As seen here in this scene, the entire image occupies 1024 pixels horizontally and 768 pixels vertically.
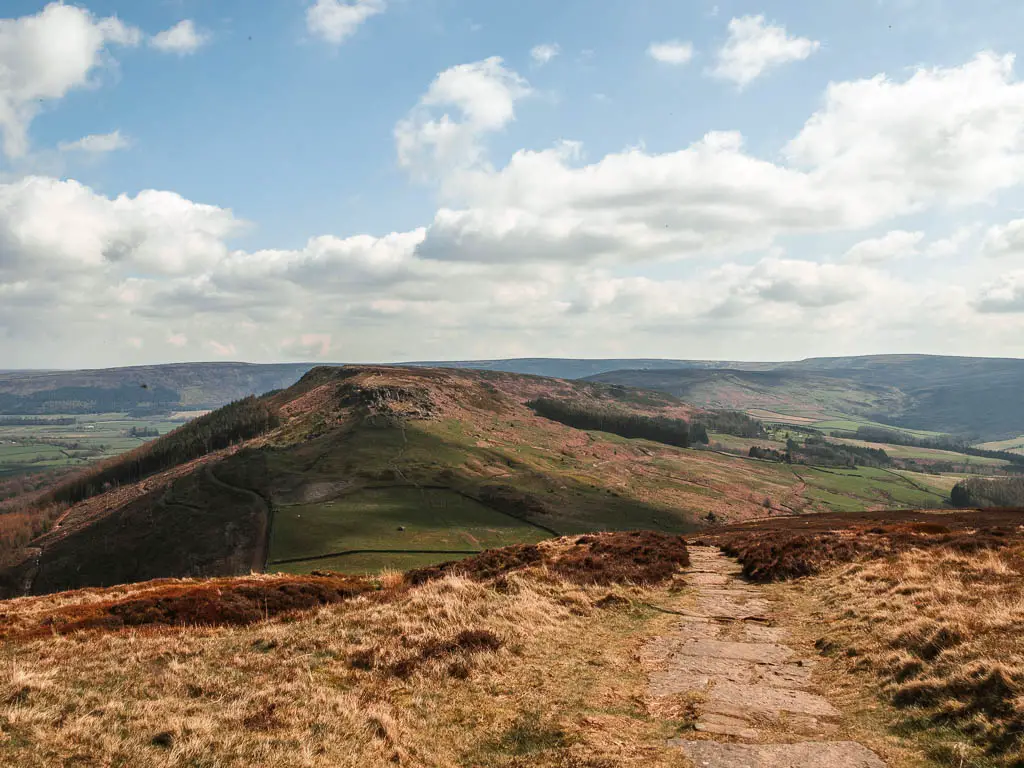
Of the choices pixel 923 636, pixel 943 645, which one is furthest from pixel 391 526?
pixel 943 645

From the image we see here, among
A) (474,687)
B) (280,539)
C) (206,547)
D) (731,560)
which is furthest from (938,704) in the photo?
(206,547)

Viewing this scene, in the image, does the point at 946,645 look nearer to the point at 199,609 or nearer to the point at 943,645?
the point at 943,645

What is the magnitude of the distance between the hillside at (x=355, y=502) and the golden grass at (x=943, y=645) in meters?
77.7

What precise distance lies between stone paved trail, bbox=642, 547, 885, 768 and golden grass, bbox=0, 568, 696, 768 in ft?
3.22

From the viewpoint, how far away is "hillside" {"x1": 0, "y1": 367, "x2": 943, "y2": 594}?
10769 centimetres

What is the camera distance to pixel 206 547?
110 metres

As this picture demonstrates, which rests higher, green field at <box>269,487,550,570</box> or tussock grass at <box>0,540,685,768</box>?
tussock grass at <box>0,540,685,768</box>

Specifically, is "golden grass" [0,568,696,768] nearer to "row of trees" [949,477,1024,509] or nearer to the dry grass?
the dry grass

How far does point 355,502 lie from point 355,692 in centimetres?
11613

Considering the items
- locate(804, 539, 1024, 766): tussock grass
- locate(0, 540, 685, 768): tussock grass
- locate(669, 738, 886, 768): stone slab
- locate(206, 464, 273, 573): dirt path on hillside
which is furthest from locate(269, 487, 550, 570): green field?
locate(669, 738, 886, 768): stone slab

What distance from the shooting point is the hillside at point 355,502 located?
353ft

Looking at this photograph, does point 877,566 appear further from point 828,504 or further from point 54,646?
point 828,504

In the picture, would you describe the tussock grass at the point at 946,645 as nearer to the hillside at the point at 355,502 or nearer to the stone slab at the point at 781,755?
the stone slab at the point at 781,755

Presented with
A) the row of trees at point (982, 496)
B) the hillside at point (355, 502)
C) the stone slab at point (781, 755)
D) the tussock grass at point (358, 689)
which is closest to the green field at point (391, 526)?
the hillside at point (355, 502)
